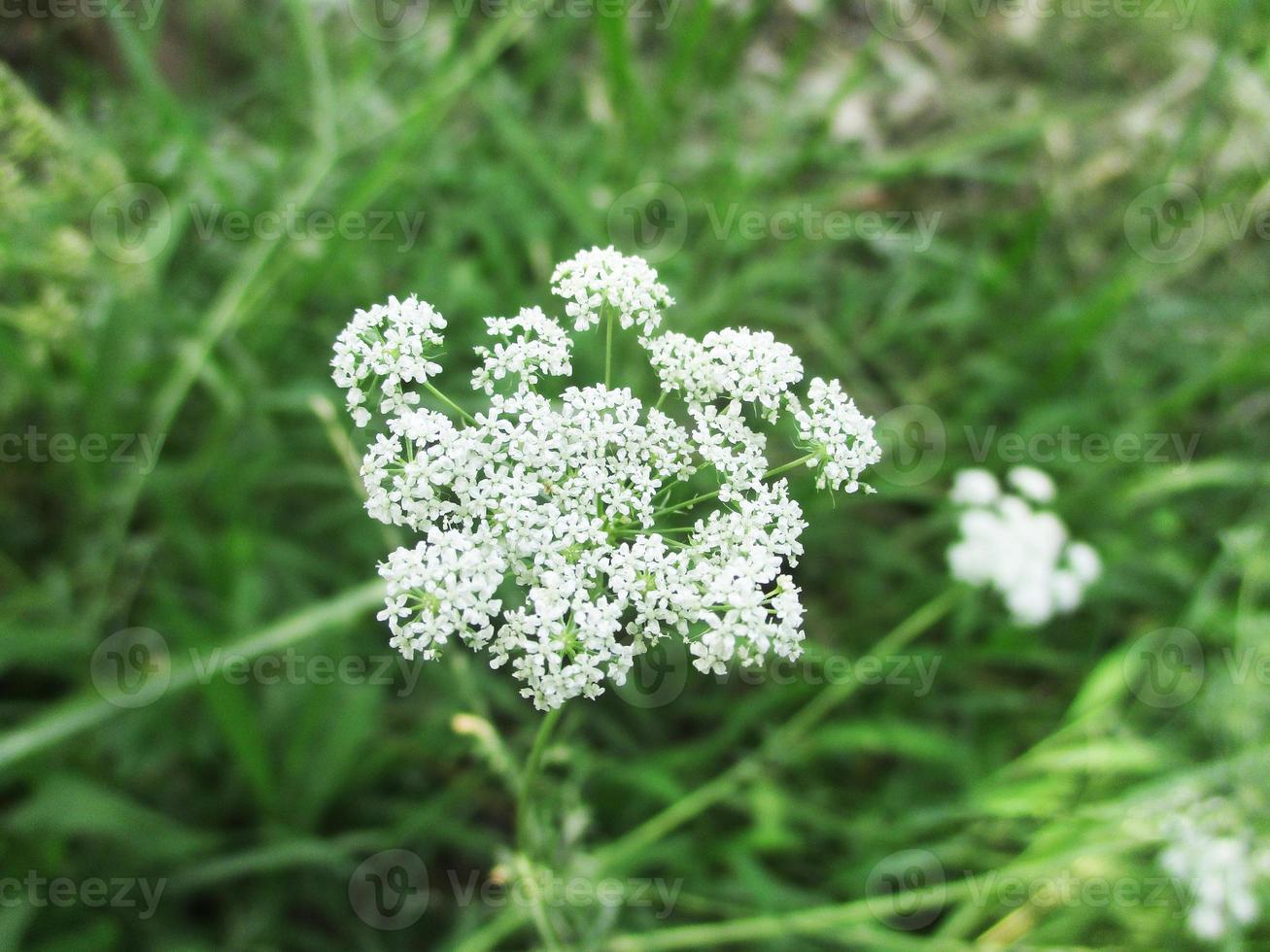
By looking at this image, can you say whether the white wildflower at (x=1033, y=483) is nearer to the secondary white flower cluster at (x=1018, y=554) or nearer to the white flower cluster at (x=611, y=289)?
the secondary white flower cluster at (x=1018, y=554)

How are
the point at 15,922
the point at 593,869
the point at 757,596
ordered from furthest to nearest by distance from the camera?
the point at 593,869, the point at 15,922, the point at 757,596

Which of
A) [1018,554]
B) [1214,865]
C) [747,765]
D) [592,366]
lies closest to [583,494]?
[747,765]

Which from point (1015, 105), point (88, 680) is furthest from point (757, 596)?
point (1015, 105)

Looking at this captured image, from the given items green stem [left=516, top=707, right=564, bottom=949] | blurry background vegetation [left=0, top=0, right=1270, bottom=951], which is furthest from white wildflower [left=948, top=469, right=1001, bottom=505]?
green stem [left=516, top=707, right=564, bottom=949]

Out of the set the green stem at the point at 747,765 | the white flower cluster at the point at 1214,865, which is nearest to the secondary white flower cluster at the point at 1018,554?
the green stem at the point at 747,765

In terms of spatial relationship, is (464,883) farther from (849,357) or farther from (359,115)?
(359,115)

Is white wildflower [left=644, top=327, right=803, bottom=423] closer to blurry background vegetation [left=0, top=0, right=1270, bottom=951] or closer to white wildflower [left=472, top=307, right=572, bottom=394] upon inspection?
white wildflower [left=472, top=307, right=572, bottom=394]
